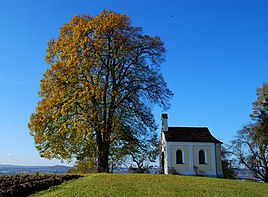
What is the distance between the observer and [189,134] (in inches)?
1342

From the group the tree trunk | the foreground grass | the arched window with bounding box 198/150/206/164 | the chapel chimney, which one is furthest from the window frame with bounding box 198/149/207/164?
the foreground grass

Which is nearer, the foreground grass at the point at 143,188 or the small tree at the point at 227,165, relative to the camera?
the foreground grass at the point at 143,188

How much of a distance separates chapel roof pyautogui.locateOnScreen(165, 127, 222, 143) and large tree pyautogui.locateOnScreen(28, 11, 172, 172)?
6.88 meters

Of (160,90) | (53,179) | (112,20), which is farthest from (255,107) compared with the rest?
(53,179)

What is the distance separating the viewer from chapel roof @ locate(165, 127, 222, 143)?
108ft

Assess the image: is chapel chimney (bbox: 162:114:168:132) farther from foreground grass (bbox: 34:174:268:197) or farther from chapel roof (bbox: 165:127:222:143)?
foreground grass (bbox: 34:174:268:197)

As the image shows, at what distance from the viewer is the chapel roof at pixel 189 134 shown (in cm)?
3294

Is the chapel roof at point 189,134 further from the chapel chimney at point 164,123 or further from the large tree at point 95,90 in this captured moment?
the large tree at point 95,90

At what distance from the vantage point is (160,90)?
2722 centimetres

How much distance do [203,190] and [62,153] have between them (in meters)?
13.4

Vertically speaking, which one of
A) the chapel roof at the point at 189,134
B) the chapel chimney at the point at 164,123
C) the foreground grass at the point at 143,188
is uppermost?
the chapel chimney at the point at 164,123

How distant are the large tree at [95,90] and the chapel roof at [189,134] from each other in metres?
6.88

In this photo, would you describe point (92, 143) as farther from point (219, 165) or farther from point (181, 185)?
point (219, 165)

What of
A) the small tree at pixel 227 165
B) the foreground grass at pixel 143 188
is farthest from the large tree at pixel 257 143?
the foreground grass at pixel 143 188
